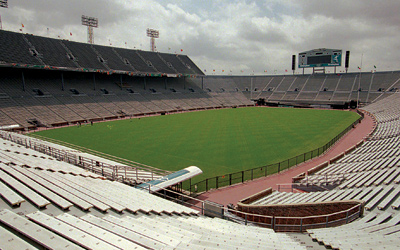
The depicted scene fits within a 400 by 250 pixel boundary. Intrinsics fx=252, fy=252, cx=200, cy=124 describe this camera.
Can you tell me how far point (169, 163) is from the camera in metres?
18.7

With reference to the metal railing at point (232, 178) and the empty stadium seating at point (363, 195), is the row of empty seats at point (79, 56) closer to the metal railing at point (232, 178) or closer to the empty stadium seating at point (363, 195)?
the metal railing at point (232, 178)

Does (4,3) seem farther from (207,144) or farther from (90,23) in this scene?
(207,144)

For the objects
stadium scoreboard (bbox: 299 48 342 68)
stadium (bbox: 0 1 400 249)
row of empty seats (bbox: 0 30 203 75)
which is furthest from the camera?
stadium scoreboard (bbox: 299 48 342 68)

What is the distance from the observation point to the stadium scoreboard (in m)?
74.9

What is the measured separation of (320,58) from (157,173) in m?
78.1

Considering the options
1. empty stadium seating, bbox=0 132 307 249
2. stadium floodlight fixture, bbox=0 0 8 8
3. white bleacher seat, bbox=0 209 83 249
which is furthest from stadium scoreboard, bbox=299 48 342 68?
white bleacher seat, bbox=0 209 83 249

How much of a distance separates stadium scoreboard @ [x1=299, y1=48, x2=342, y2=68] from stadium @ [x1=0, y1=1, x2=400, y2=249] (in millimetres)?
17650

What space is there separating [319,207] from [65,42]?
205 feet

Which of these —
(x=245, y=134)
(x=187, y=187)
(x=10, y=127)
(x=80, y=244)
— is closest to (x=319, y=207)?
(x=187, y=187)

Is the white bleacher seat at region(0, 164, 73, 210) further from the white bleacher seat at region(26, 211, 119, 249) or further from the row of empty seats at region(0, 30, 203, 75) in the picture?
the row of empty seats at region(0, 30, 203, 75)

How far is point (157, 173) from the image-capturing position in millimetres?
14172

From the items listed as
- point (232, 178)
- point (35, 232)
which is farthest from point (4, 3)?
point (35, 232)

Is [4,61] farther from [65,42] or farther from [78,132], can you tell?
[78,132]

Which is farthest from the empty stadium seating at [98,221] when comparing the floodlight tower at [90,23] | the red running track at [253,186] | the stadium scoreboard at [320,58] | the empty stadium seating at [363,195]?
Result: the stadium scoreboard at [320,58]
